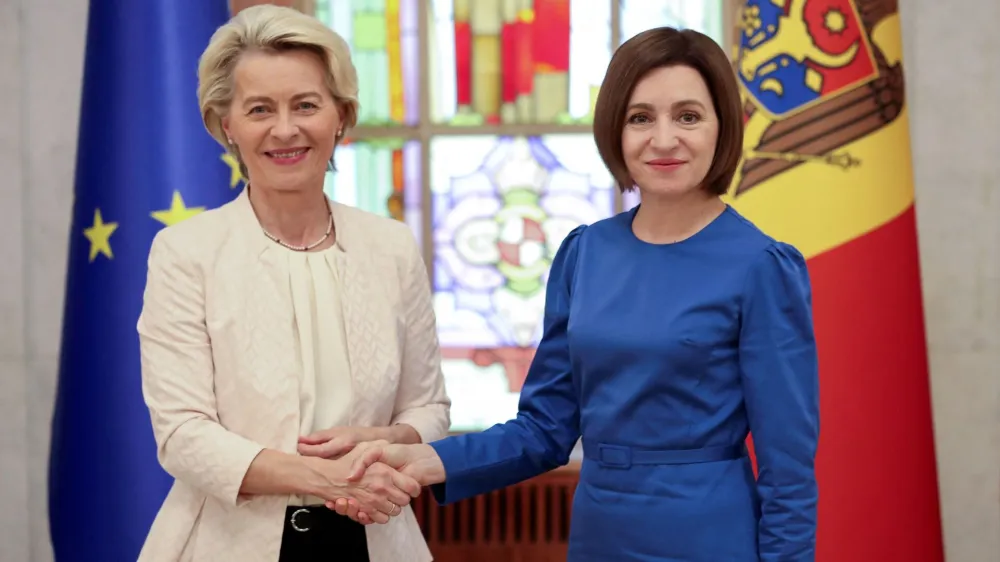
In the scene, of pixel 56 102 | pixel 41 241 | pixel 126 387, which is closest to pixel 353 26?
pixel 56 102

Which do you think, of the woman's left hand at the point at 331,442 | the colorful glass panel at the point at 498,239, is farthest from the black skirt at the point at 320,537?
the colorful glass panel at the point at 498,239

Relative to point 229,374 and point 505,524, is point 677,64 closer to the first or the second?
point 229,374

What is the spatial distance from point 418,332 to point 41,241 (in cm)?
237

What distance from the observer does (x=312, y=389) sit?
1614mm

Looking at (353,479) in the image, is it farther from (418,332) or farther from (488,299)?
(488,299)

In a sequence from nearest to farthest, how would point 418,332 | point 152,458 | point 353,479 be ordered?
point 353,479 < point 418,332 < point 152,458

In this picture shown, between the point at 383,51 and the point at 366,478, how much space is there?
2.61 meters

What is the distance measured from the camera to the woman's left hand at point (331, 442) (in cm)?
157

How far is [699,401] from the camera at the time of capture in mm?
1568

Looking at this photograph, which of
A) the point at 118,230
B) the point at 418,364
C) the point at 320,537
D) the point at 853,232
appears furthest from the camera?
the point at 853,232

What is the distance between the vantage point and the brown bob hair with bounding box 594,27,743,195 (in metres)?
1.58

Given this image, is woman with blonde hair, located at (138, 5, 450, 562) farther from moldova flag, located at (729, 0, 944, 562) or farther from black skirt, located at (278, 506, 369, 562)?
moldova flag, located at (729, 0, 944, 562)

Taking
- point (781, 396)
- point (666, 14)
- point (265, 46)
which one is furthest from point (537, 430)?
point (666, 14)

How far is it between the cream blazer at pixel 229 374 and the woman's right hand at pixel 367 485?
2.4 inches
